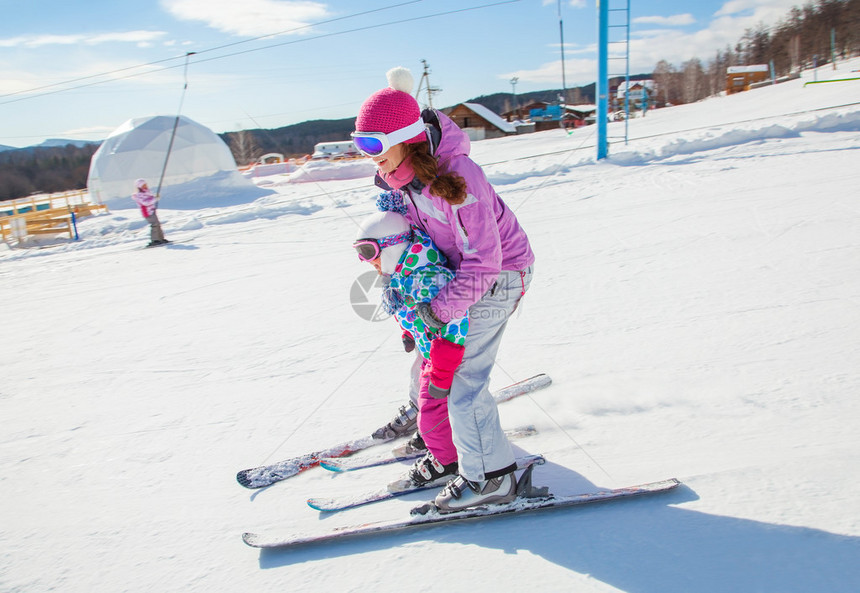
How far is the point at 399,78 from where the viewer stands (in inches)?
74.1

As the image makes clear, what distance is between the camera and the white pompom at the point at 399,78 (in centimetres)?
188

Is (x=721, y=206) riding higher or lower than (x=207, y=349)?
higher

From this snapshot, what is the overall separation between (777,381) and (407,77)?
7.78 feet

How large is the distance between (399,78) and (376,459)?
5.66ft

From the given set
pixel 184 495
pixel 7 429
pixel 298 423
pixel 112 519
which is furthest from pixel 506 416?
pixel 7 429

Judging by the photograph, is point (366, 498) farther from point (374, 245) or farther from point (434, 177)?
point (434, 177)

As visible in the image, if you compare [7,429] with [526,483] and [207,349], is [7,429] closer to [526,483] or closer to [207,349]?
[207,349]

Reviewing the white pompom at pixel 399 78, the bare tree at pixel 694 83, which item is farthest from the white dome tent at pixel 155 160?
the bare tree at pixel 694 83

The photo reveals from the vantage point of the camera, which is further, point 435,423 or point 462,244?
point 435,423

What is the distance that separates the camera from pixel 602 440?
232 centimetres

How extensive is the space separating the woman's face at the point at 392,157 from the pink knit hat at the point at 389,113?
0.12 feet
